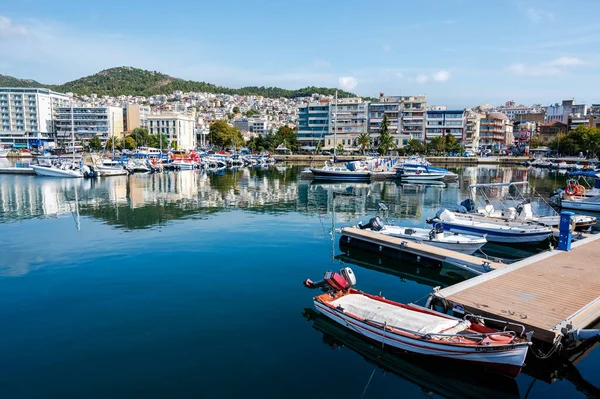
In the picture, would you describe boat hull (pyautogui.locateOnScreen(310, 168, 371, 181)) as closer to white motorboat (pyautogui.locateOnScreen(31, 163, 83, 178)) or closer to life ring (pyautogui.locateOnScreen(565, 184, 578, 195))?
life ring (pyautogui.locateOnScreen(565, 184, 578, 195))

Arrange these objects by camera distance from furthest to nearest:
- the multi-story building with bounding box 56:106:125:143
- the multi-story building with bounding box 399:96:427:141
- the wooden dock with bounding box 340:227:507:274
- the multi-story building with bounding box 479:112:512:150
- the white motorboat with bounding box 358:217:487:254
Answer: the multi-story building with bounding box 56:106:125:143
the multi-story building with bounding box 479:112:512:150
the multi-story building with bounding box 399:96:427:141
the white motorboat with bounding box 358:217:487:254
the wooden dock with bounding box 340:227:507:274

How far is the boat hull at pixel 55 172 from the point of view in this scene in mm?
60625

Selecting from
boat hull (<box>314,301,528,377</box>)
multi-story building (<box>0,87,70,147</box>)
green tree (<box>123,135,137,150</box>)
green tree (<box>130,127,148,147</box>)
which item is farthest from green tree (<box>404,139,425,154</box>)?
multi-story building (<box>0,87,70,147</box>)

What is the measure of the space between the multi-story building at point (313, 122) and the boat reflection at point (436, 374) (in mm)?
107531

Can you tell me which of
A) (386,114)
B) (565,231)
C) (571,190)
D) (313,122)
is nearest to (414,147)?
(386,114)

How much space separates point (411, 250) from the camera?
19250mm

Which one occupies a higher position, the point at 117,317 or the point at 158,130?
the point at 158,130

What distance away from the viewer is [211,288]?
52.9 ft

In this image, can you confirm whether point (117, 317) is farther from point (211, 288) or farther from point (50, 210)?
point (50, 210)

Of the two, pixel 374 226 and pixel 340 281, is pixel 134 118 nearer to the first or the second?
pixel 374 226

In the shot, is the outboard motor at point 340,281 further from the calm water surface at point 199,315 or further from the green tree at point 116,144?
the green tree at point 116,144

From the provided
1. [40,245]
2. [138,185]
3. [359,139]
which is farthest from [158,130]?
[40,245]

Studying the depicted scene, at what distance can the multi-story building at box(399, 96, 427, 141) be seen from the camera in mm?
115625

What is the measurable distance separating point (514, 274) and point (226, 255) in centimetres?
1218
